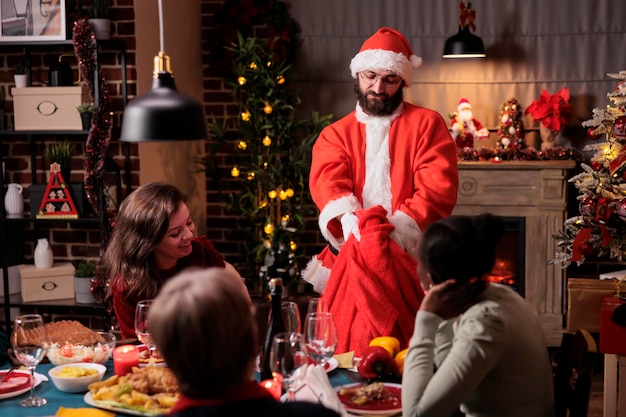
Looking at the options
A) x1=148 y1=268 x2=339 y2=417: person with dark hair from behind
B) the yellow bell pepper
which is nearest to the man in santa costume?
Result: the yellow bell pepper

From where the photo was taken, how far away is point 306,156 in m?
5.51

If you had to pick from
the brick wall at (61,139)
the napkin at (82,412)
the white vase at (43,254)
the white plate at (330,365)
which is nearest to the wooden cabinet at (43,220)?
the brick wall at (61,139)

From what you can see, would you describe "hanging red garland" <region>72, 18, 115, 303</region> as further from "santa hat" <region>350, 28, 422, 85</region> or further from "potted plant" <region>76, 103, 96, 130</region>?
"santa hat" <region>350, 28, 422, 85</region>

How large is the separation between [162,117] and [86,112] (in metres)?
2.28

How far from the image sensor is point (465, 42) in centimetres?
510

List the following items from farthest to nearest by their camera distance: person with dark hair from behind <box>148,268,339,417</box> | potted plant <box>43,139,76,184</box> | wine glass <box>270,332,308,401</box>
Answer: potted plant <box>43,139,76,184</box> < wine glass <box>270,332,308,401</box> < person with dark hair from behind <box>148,268,339,417</box>

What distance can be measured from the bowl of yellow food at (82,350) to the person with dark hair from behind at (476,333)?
807 millimetres

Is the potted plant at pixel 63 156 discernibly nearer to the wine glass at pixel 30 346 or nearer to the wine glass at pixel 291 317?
the wine glass at pixel 30 346

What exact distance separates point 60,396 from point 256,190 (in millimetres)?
3289

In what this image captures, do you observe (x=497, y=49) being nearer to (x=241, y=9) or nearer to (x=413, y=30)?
(x=413, y=30)

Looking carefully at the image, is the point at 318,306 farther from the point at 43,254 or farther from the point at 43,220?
the point at 43,254

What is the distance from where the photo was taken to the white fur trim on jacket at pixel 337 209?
3.48 m

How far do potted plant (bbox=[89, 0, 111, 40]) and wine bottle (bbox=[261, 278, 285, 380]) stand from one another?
2.52m

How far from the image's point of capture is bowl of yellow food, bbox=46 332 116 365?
2189 mm
